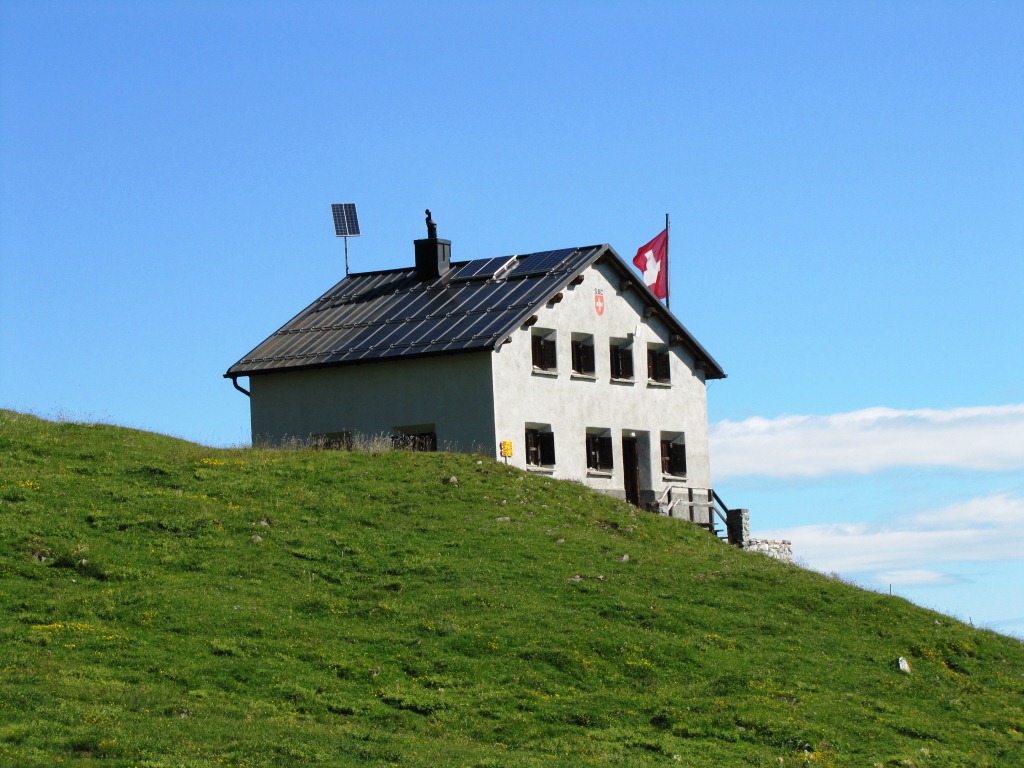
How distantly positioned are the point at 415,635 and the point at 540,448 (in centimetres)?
2082

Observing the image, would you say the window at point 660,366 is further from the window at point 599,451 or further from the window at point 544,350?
the window at point 544,350

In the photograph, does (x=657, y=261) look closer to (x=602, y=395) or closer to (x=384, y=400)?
(x=602, y=395)

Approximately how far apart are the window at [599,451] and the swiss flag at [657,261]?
870 centimetres

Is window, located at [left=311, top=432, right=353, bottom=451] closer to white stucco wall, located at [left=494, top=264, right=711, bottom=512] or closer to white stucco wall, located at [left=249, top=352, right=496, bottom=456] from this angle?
white stucco wall, located at [left=249, top=352, right=496, bottom=456]

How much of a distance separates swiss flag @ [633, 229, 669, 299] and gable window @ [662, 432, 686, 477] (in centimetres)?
654

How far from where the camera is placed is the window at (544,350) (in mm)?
47750

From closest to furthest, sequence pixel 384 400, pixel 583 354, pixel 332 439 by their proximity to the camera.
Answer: pixel 384 400 → pixel 332 439 → pixel 583 354

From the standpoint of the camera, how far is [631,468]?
50.8 m

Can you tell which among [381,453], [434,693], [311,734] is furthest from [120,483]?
[311,734]

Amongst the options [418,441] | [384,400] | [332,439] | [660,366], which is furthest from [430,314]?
[660,366]

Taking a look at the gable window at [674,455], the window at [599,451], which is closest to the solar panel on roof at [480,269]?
the window at [599,451]

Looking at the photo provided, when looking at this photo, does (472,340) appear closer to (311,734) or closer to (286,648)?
(286,648)

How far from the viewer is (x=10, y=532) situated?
29.5 m

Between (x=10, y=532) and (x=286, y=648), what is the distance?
819 cm
